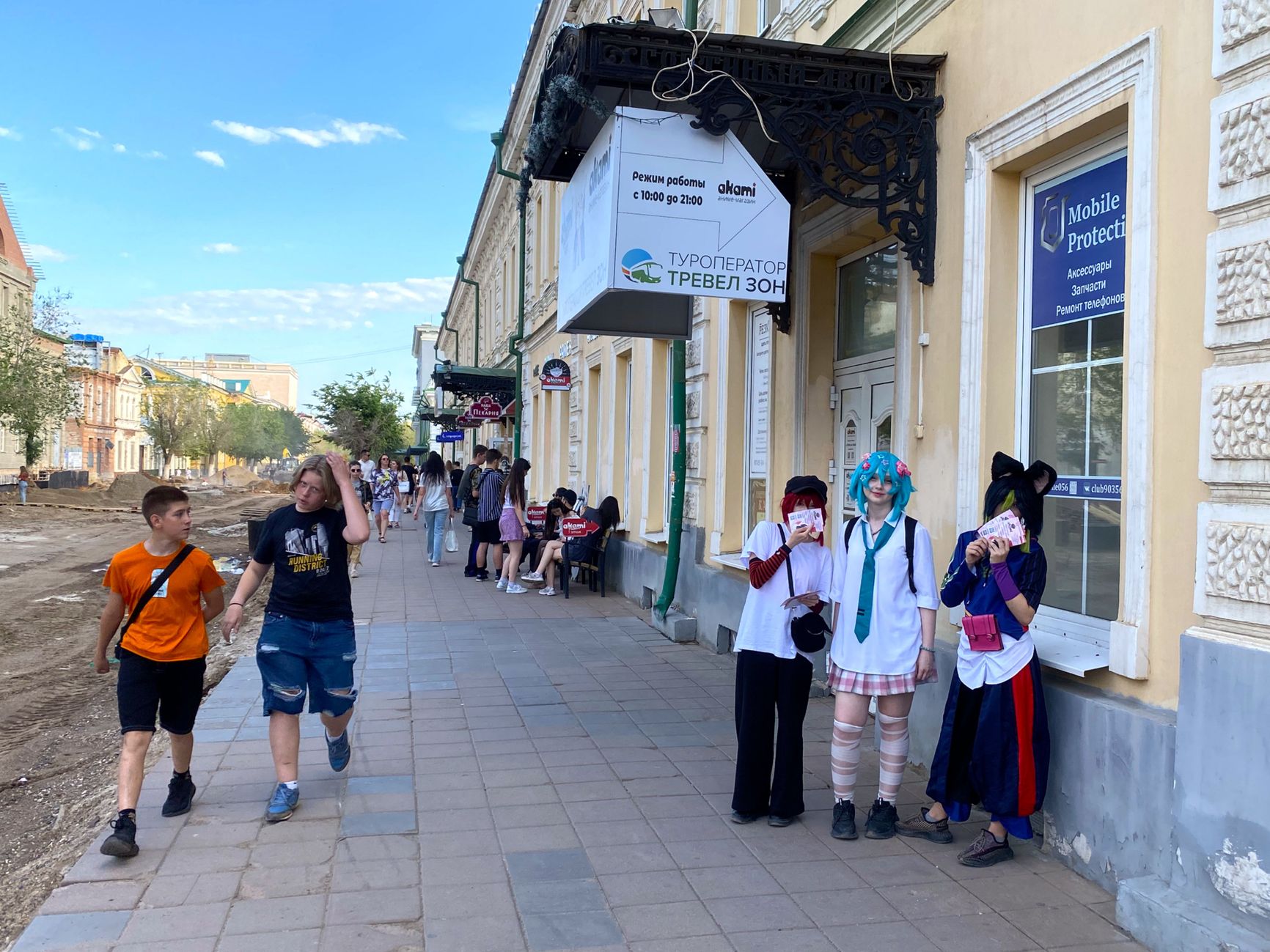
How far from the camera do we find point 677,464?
9953 mm

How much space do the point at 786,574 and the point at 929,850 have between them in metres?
1.32

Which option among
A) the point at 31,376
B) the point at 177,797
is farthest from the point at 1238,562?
the point at 31,376

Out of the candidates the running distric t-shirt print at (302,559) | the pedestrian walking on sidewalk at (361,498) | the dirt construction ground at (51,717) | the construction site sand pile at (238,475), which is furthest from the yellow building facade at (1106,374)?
the construction site sand pile at (238,475)

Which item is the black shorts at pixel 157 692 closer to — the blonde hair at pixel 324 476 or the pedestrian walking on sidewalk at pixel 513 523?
the blonde hair at pixel 324 476

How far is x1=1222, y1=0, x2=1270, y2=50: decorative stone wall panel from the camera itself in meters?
3.41

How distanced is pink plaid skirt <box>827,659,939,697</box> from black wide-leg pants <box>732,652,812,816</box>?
0.19 meters

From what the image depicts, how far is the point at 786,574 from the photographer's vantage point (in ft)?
15.3

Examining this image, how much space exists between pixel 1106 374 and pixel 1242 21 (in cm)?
152

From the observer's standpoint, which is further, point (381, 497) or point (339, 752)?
point (381, 497)

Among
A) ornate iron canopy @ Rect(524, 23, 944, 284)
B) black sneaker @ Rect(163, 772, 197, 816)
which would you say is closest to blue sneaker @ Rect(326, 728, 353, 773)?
black sneaker @ Rect(163, 772, 197, 816)

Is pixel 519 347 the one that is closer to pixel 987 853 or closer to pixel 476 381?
pixel 476 381

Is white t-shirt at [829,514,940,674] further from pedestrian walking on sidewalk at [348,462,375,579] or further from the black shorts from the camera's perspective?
pedestrian walking on sidewalk at [348,462,375,579]

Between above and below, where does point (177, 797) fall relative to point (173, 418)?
below

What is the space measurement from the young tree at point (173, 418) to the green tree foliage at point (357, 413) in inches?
403
